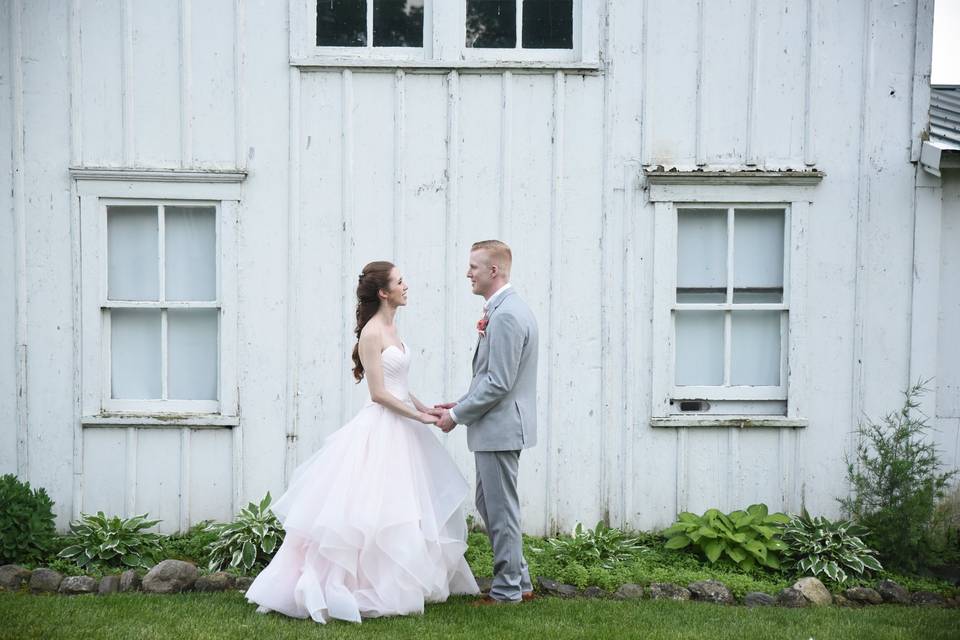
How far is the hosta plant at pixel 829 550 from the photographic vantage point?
22.8 feet

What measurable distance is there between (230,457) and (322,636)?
8.99ft

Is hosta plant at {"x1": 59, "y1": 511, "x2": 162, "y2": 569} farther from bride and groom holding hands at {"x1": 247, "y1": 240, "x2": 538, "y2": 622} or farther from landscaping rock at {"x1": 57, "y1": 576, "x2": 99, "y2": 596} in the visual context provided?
bride and groom holding hands at {"x1": 247, "y1": 240, "x2": 538, "y2": 622}

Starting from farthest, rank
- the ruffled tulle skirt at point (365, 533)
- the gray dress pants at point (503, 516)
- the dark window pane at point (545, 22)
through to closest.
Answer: the dark window pane at point (545, 22), the gray dress pants at point (503, 516), the ruffled tulle skirt at point (365, 533)

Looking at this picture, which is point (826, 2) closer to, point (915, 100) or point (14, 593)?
point (915, 100)

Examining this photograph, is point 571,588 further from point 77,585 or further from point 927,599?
point 77,585

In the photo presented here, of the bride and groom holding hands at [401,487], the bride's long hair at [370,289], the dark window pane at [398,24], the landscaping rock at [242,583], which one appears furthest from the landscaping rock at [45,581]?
the dark window pane at [398,24]

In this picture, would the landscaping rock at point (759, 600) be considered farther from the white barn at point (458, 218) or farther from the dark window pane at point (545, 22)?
the dark window pane at point (545, 22)

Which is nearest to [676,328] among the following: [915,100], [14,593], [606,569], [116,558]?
Answer: [606,569]

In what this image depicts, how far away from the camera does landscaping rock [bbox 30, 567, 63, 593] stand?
6523 mm

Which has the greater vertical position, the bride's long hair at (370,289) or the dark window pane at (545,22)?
the dark window pane at (545,22)

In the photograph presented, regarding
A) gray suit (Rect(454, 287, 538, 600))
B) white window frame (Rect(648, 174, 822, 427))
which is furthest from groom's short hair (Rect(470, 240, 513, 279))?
white window frame (Rect(648, 174, 822, 427))

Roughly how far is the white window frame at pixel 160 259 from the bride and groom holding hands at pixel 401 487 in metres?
1.83

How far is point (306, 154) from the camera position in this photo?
7668 millimetres

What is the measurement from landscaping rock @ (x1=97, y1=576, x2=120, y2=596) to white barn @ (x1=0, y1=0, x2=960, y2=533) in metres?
1.10
